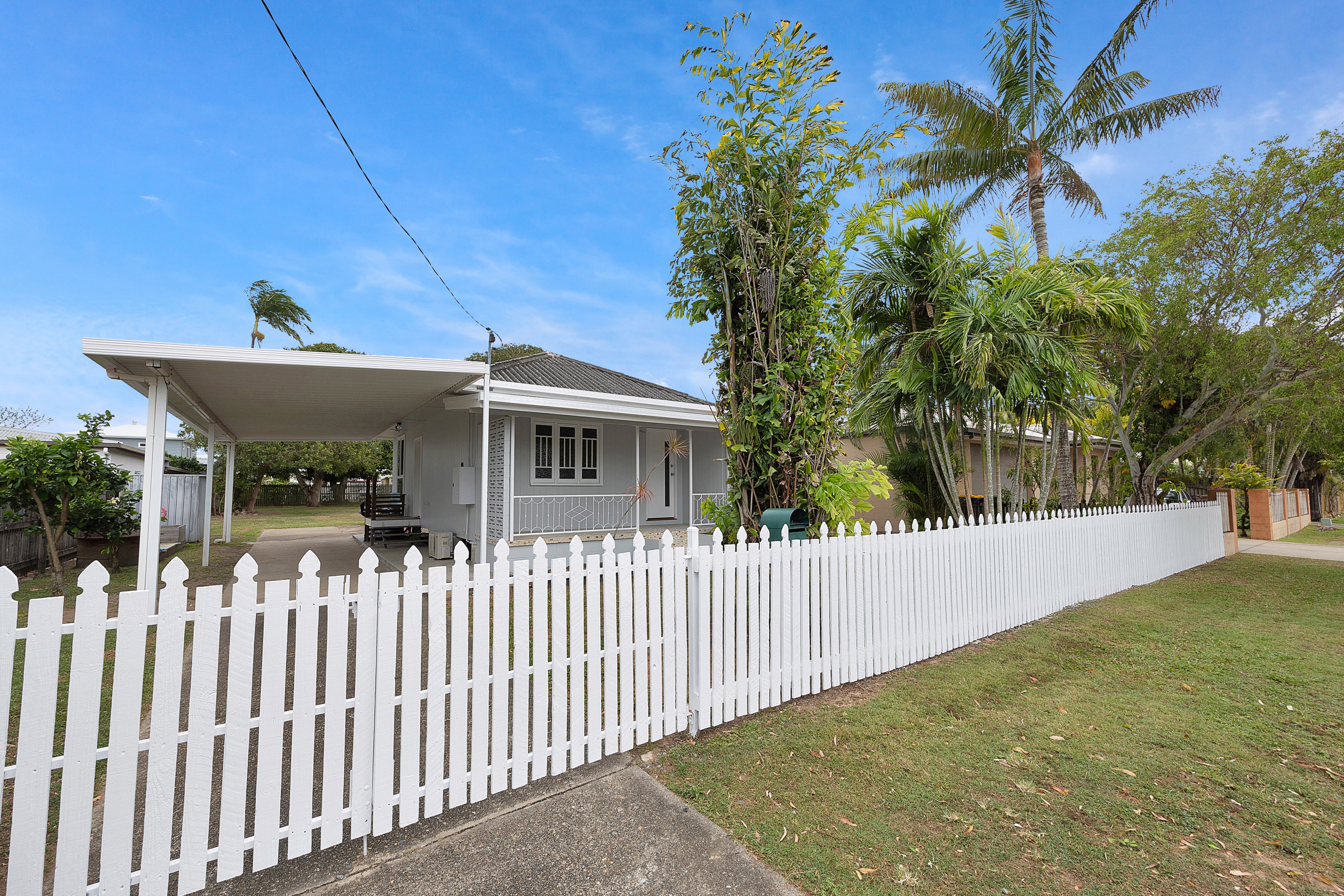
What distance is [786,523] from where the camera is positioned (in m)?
4.34

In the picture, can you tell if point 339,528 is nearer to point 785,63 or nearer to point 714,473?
point 714,473

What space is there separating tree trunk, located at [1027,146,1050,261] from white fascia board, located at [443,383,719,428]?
6.87 meters

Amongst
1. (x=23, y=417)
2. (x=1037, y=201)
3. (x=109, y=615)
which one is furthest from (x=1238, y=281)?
(x=23, y=417)

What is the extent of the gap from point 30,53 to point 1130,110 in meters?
18.0

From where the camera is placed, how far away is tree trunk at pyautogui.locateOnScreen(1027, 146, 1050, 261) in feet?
34.4

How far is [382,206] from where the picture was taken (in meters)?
8.45

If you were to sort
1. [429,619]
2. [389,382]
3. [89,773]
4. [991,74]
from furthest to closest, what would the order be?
[991,74] → [389,382] → [429,619] → [89,773]

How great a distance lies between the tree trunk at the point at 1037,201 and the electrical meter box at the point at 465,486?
1135 cm

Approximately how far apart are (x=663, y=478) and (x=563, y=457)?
2894mm

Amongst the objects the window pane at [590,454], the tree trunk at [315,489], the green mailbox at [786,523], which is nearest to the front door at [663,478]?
the window pane at [590,454]

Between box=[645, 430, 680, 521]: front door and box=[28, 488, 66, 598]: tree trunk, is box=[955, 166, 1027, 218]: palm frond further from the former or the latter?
box=[28, 488, 66, 598]: tree trunk

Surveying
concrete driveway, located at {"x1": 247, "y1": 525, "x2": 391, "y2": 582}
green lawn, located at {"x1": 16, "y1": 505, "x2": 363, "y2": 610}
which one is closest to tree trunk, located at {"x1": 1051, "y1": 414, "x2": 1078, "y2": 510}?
concrete driveway, located at {"x1": 247, "y1": 525, "x2": 391, "y2": 582}

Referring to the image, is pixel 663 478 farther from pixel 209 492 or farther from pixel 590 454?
pixel 209 492

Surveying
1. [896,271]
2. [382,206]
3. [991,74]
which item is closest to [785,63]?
[896,271]
